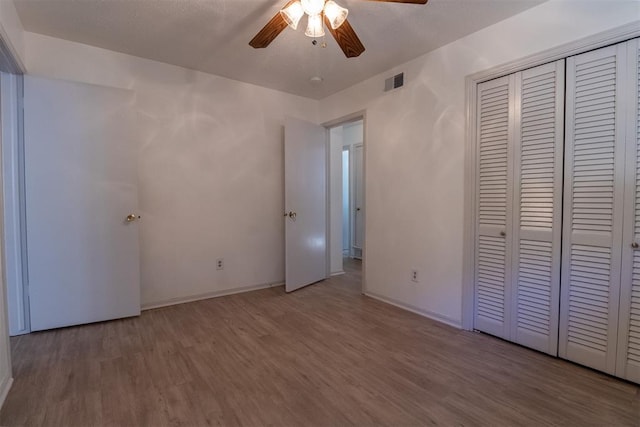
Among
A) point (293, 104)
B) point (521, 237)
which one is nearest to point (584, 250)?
point (521, 237)

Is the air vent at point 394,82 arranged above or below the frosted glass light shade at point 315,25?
above

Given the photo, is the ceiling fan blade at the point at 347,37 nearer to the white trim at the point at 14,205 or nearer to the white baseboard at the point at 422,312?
the white baseboard at the point at 422,312

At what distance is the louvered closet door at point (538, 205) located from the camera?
6.82 feet

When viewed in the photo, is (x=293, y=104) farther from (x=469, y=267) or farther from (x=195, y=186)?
(x=469, y=267)

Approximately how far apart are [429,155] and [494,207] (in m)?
0.73

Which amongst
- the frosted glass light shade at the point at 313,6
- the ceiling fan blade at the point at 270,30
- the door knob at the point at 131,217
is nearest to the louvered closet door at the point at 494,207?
the frosted glass light shade at the point at 313,6

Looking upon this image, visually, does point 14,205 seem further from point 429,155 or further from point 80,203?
point 429,155

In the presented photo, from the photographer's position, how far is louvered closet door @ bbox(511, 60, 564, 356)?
81.9 inches

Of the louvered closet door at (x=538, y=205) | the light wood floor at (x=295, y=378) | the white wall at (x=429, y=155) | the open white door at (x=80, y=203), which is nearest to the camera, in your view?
the light wood floor at (x=295, y=378)

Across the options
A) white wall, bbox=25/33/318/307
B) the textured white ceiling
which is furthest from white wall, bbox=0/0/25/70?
white wall, bbox=25/33/318/307

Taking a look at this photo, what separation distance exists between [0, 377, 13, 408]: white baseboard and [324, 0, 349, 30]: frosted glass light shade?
8.69 feet

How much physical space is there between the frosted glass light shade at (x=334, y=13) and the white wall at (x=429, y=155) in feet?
4.37

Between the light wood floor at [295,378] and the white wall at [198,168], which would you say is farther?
the white wall at [198,168]

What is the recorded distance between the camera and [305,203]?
378 cm
